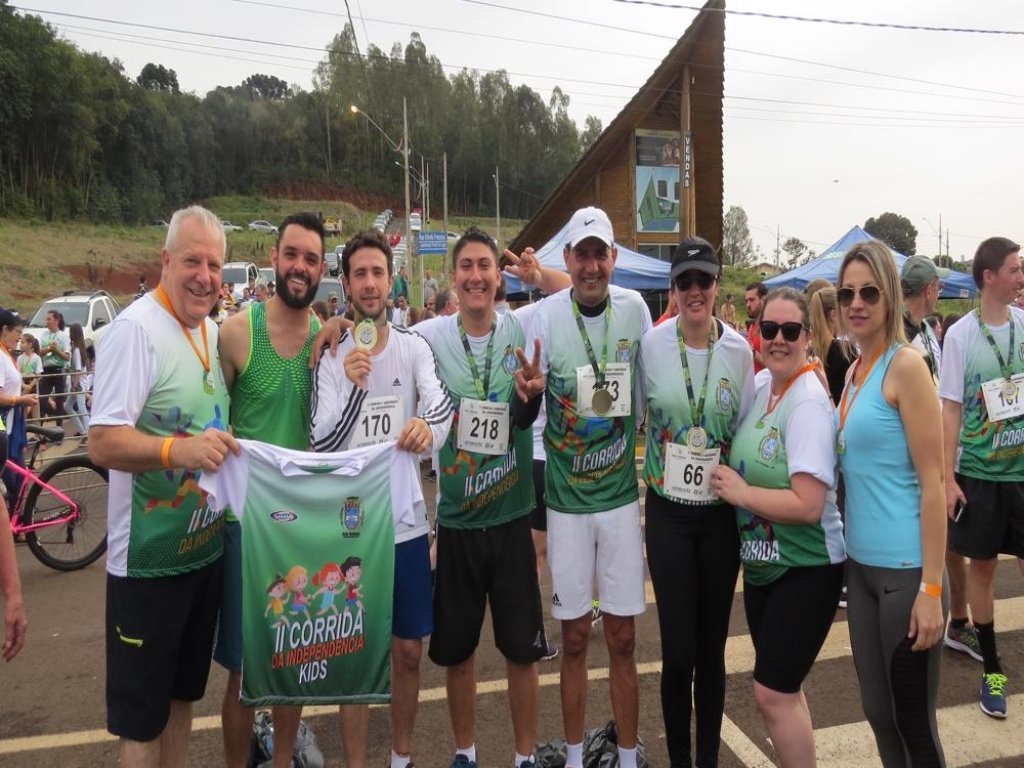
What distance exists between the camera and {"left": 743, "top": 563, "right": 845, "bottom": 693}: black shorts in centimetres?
248

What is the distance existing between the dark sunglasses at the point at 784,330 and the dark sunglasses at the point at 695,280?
35 cm

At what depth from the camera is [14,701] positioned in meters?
3.71

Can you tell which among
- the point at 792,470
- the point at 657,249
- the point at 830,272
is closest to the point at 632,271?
the point at 830,272

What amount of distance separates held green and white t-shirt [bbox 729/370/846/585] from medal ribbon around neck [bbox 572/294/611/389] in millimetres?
696

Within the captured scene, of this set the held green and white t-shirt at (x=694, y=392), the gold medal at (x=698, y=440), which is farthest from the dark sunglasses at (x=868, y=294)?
the gold medal at (x=698, y=440)

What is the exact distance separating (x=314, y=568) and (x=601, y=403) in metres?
1.38

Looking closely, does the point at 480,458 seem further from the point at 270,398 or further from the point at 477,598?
the point at 270,398

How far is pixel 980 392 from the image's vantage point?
12.1 ft

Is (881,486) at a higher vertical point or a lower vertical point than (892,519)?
higher

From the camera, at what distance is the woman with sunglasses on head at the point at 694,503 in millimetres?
2820

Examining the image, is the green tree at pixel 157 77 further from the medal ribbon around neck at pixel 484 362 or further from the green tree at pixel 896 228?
the medal ribbon around neck at pixel 484 362

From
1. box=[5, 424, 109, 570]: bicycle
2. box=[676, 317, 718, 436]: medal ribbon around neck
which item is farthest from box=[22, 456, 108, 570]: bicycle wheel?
box=[676, 317, 718, 436]: medal ribbon around neck

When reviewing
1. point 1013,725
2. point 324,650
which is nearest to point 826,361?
point 1013,725

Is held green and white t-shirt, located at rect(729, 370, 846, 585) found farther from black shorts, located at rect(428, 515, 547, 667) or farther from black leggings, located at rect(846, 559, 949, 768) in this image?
black shorts, located at rect(428, 515, 547, 667)
